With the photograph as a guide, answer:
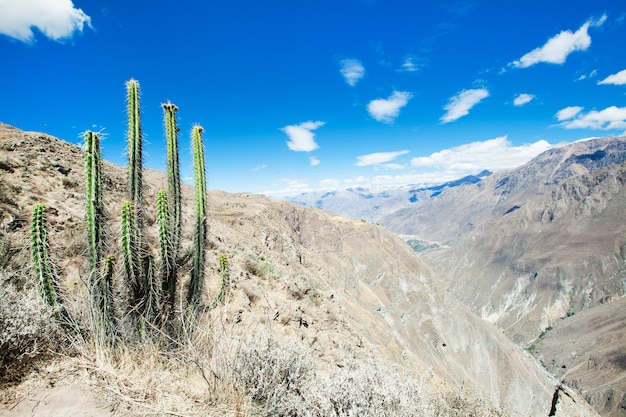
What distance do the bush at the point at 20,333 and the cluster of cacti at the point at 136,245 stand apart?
1.93 feet

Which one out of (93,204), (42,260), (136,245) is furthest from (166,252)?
(42,260)

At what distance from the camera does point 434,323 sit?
87.1 meters

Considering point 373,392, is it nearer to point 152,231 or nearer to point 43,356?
point 43,356

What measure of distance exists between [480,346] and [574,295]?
146213 mm

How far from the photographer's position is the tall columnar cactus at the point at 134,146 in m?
6.36

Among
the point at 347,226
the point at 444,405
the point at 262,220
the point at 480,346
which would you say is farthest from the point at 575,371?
the point at 444,405

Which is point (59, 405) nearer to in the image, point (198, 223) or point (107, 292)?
point (107, 292)

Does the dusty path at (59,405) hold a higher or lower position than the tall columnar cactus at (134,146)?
lower

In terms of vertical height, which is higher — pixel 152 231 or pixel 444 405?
pixel 152 231

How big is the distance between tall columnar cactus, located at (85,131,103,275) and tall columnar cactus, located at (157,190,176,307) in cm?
91

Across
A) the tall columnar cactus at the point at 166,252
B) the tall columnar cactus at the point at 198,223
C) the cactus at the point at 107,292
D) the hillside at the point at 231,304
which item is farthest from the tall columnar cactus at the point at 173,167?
the cactus at the point at 107,292

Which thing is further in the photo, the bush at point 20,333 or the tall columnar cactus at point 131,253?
the tall columnar cactus at point 131,253

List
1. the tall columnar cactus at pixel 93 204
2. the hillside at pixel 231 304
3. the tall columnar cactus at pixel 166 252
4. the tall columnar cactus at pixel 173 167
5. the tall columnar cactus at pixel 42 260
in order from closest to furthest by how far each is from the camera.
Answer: the hillside at pixel 231 304
the tall columnar cactus at pixel 42 260
the tall columnar cactus at pixel 93 204
the tall columnar cactus at pixel 166 252
the tall columnar cactus at pixel 173 167

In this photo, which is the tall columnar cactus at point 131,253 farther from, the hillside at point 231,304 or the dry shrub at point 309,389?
the dry shrub at point 309,389
